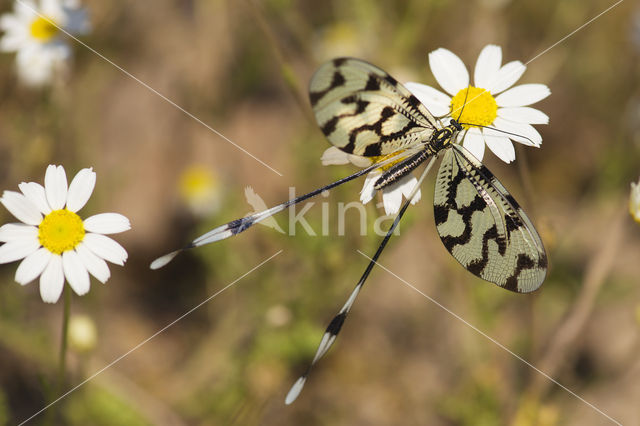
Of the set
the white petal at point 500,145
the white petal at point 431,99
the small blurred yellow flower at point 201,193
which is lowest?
the white petal at point 500,145

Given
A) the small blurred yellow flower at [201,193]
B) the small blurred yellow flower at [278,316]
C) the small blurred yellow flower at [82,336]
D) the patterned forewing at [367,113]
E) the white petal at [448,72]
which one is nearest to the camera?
the patterned forewing at [367,113]

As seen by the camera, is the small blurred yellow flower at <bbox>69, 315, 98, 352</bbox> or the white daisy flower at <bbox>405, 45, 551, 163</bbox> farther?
the small blurred yellow flower at <bbox>69, 315, 98, 352</bbox>

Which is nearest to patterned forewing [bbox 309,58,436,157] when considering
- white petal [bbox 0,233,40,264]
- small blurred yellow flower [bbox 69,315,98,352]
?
white petal [bbox 0,233,40,264]

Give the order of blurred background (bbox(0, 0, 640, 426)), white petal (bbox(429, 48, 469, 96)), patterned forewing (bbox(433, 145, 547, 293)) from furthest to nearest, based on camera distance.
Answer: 1. blurred background (bbox(0, 0, 640, 426))
2. white petal (bbox(429, 48, 469, 96))
3. patterned forewing (bbox(433, 145, 547, 293))

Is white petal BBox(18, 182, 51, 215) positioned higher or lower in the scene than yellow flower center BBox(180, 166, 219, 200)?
lower

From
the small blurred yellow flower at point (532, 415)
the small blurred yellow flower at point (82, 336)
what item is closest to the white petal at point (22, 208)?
the small blurred yellow flower at point (82, 336)

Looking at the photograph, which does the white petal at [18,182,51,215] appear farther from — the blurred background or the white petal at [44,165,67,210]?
the blurred background

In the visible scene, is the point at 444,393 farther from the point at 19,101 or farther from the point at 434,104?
the point at 19,101

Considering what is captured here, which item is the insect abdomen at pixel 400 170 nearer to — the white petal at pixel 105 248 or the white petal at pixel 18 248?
the white petal at pixel 105 248
